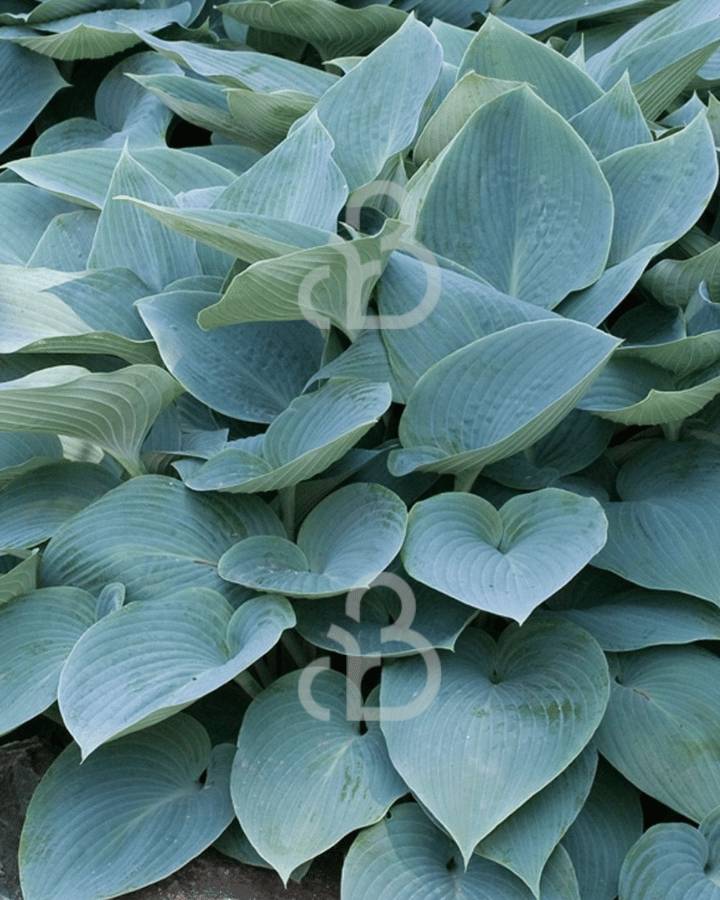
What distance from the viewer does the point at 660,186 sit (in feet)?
5.55

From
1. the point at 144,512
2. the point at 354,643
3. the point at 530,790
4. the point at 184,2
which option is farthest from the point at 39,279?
the point at 184,2

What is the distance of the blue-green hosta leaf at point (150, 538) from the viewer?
1.41 m

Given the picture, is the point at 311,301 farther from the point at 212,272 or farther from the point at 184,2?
the point at 184,2

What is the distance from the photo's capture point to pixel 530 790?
1.22 meters

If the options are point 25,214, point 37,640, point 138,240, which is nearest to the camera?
point 37,640

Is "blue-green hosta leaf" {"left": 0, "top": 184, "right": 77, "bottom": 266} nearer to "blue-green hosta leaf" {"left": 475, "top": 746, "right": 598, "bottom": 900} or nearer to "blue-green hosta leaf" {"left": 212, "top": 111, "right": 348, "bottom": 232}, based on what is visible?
"blue-green hosta leaf" {"left": 212, "top": 111, "right": 348, "bottom": 232}

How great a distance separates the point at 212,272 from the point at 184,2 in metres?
1.20

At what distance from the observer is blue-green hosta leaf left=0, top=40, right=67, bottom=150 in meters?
2.51

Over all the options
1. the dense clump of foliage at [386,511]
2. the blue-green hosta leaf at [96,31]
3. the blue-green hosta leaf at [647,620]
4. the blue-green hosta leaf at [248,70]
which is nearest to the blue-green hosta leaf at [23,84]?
the blue-green hosta leaf at [96,31]

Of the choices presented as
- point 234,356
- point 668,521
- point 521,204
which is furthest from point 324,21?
point 668,521

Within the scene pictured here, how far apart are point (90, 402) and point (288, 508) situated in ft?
1.06

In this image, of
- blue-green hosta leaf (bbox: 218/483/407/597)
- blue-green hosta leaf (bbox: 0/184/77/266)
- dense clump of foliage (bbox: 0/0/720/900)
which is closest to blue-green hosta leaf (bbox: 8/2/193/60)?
blue-green hosta leaf (bbox: 0/184/77/266)

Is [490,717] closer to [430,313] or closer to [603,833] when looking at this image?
[603,833]

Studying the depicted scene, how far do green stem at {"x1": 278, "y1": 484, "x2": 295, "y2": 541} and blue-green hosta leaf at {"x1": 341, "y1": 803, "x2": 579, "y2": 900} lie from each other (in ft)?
1.36
